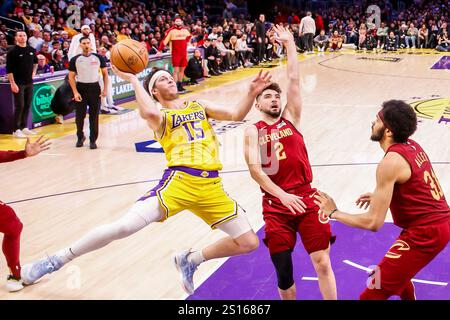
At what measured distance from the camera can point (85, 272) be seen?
18.6ft

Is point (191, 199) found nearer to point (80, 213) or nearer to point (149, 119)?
point (149, 119)


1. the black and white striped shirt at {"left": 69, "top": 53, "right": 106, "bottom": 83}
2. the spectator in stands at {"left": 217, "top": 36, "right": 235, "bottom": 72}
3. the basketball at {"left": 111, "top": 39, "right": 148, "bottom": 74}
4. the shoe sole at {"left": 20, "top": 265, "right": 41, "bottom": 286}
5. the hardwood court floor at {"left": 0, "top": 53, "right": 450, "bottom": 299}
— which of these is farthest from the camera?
the spectator in stands at {"left": 217, "top": 36, "right": 235, "bottom": 72}

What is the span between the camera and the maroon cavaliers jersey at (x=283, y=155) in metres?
4.73

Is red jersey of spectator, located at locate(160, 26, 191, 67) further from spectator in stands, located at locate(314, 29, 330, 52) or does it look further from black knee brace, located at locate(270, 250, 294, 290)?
spectator in stands, located at locate(314, 29, 330, 52)

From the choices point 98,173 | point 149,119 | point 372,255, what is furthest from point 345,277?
point 98,173

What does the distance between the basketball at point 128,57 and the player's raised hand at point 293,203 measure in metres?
2.62

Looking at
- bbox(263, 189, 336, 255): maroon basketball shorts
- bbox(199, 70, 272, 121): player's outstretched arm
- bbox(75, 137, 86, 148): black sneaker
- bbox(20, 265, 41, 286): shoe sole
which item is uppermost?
bbox(199, 70, 272, 121): player's outstretched arm

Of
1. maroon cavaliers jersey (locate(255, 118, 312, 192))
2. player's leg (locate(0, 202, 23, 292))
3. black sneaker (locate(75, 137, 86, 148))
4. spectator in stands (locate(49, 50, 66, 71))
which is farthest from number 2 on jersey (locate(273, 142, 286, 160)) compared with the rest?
spectator in stands (locate(49, 50, 66, 71))

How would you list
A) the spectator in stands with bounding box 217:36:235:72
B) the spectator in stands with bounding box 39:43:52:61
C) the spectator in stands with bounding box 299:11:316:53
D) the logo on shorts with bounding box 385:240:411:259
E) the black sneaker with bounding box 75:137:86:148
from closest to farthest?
the logo on shorts with bounding box 385:240:411:259
the black sneaker with bounding box 75:137:86:148
the spectator in stands with bounding box 39:43:52:61
the spectator in stands with bounding box 217:36:235:72
the spectator in stands with bounding box 299:11:316:53

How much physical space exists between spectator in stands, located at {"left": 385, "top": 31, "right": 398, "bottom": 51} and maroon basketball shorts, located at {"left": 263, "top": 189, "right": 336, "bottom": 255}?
25112 millimetres

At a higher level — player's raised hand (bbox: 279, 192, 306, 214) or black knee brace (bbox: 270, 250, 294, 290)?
player's raised hand (bbox: 279, 192, 306, 214)

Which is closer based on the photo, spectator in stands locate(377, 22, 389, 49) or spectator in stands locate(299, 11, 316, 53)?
spectator in stands locate(299, 11, 316, 53)

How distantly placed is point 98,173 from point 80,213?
67.2 inches

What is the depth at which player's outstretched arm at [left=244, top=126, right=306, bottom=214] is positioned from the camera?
4489 millimetres
